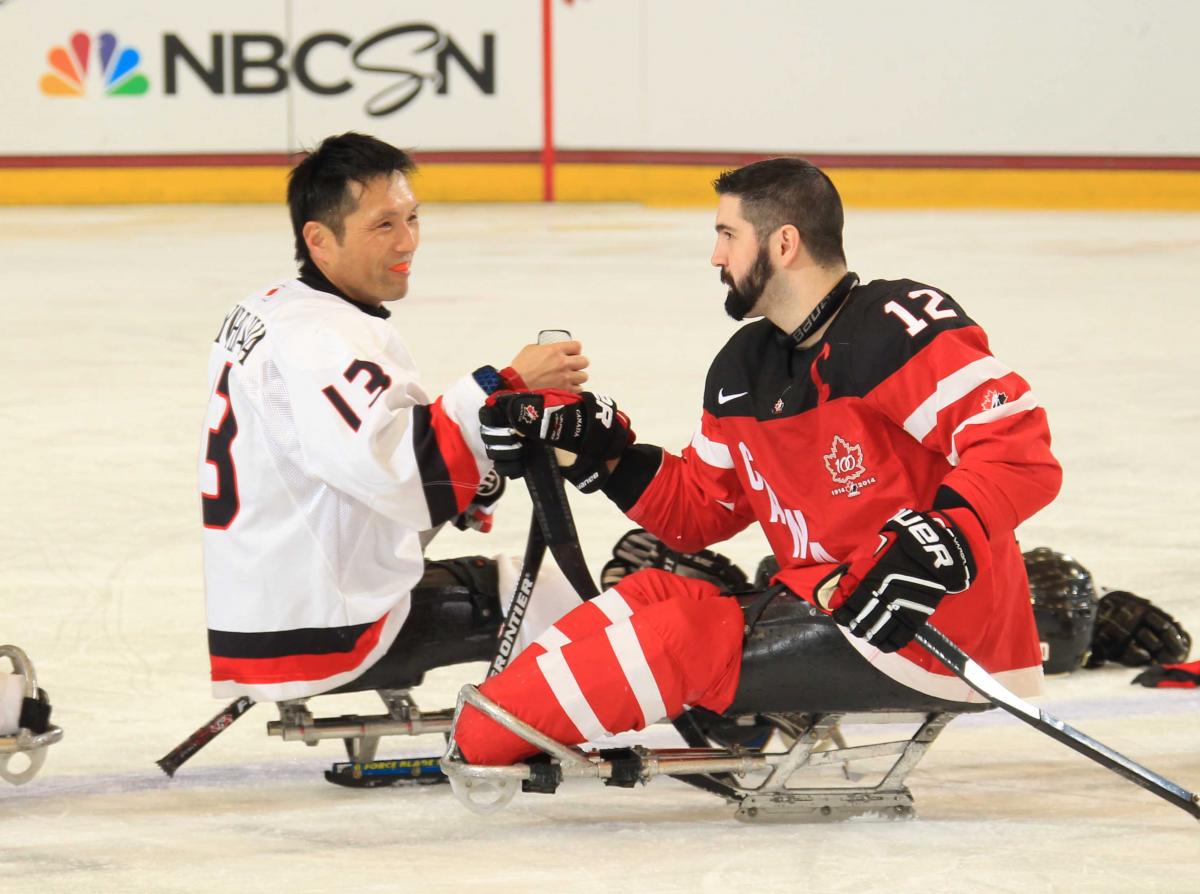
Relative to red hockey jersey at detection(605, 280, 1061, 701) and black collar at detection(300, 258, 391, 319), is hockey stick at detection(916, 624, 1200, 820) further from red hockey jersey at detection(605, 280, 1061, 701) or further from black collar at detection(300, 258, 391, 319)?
black collar at detection(300, 258, 391, 319)

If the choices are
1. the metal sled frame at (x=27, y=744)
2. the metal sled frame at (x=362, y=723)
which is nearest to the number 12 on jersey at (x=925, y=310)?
the metal sled frame at (x=362, y=723)

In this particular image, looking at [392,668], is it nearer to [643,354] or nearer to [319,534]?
[319,534]

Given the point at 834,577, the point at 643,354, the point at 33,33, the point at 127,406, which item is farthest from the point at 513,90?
the point at 834,577

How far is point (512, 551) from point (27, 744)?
1.75 meters

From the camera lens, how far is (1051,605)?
346 cm

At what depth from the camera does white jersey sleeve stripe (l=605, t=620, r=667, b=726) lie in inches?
99.0

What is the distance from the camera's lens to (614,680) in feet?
8.23

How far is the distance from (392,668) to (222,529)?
0.34 m

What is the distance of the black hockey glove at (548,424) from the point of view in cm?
260

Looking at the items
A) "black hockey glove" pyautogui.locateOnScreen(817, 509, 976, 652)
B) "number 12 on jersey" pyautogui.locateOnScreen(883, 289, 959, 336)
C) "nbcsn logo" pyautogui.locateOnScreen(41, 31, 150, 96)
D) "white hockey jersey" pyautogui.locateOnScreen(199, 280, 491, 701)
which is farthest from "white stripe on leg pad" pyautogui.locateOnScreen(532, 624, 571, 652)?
"nbcsn logo" pyautogui.locateOnScreen(41, 31, 150, 96)

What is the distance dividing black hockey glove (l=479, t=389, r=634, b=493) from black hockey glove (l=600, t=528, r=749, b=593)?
42 centimetres

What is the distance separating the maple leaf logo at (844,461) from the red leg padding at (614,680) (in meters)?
0.28

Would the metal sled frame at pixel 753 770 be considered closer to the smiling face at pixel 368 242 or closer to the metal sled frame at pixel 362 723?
the metal sled frame at pixel 362 723

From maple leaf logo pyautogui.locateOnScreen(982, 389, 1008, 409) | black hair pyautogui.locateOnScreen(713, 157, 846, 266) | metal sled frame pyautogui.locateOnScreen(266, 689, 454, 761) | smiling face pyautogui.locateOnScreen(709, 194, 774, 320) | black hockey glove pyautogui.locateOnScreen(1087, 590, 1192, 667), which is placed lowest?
black hockey glove pyautogui.locateOnScreen(1087, 590, 1192, 667)
